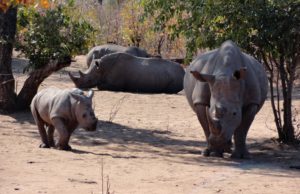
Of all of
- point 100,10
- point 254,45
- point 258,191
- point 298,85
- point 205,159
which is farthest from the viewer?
point 100,10

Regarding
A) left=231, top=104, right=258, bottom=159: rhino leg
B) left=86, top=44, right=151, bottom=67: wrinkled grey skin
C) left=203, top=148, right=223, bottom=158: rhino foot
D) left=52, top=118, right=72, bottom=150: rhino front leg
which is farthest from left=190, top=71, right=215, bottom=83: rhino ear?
left=86, top=44, right=151, bottom=67: wrinkled grey skin

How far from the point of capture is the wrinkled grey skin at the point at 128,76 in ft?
66.4

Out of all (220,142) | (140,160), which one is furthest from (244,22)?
(140,160)

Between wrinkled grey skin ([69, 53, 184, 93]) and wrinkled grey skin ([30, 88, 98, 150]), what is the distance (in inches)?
326

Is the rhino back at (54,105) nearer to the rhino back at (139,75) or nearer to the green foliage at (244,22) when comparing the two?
the green foliage at (244,22)

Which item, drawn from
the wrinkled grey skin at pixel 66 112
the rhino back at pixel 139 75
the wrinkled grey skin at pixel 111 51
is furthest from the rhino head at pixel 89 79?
the wrinkled grey skin at pixel 66 112

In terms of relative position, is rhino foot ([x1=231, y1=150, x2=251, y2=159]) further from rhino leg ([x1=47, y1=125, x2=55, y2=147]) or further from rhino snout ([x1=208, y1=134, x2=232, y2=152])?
rhino leg ([x1=47, y1=125, x2=55, y2=147])

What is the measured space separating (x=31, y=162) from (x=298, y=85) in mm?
13337

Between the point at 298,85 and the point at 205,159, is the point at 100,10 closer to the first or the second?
the point at 298,85

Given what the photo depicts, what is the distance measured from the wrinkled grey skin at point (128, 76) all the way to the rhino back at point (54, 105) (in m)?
8.11

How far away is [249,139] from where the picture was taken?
13.9m

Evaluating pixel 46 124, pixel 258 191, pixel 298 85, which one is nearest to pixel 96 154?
pixel 46 124

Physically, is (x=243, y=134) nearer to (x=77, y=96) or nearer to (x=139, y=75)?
(x=77, y=96)

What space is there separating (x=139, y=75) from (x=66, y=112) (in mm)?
9216
